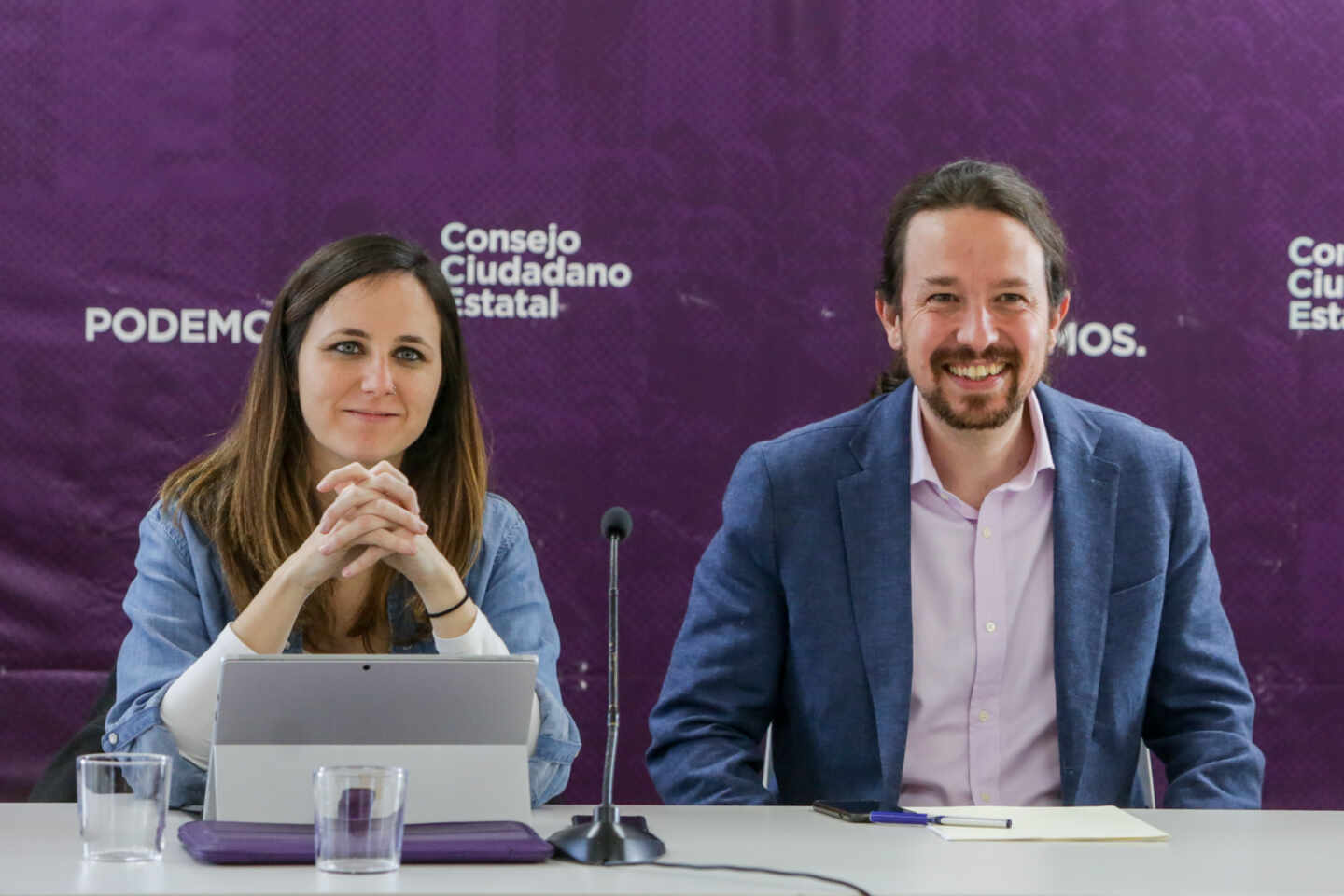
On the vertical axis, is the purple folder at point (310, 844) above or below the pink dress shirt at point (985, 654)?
below

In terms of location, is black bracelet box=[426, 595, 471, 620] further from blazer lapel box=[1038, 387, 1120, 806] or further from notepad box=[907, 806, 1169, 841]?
blazer lapel box=[1038, 387, 1120, 806]

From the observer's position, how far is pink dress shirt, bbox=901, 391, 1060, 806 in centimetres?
237

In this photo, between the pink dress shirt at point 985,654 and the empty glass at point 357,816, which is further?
the pink dress shirt at point 985,654

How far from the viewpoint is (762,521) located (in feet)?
8.17

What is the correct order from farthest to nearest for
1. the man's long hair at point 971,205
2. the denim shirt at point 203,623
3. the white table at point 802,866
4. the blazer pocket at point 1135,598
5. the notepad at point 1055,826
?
the man's long hair at point 971,205 < the blazer pocket at point 1135,598 < the denim shirt at point 203,623 < the notepad at point 1055,826 < the white table at point 802,866

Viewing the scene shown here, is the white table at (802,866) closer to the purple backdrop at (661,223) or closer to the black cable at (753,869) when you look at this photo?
the black cable at (753,869)

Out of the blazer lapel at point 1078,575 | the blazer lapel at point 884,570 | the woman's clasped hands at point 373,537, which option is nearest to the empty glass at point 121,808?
the woman's clasped hands at point 373,537

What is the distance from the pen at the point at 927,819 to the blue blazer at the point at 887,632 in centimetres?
42

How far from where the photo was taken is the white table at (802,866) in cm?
147

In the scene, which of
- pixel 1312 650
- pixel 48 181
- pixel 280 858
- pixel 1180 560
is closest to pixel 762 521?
pixel 1180 560

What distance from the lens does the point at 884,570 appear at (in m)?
2.42

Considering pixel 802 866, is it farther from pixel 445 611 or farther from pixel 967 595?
pixel 967 595

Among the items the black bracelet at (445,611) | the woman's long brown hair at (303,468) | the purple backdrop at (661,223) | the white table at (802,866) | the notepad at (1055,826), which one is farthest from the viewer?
the purple backdrop at (661,223)

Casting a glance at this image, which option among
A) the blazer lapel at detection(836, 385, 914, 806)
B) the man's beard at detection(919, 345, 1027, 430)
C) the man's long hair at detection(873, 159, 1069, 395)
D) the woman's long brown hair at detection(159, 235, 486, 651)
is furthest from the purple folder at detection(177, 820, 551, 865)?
the man's long hair at detection(873, 159, 1069, 395)
